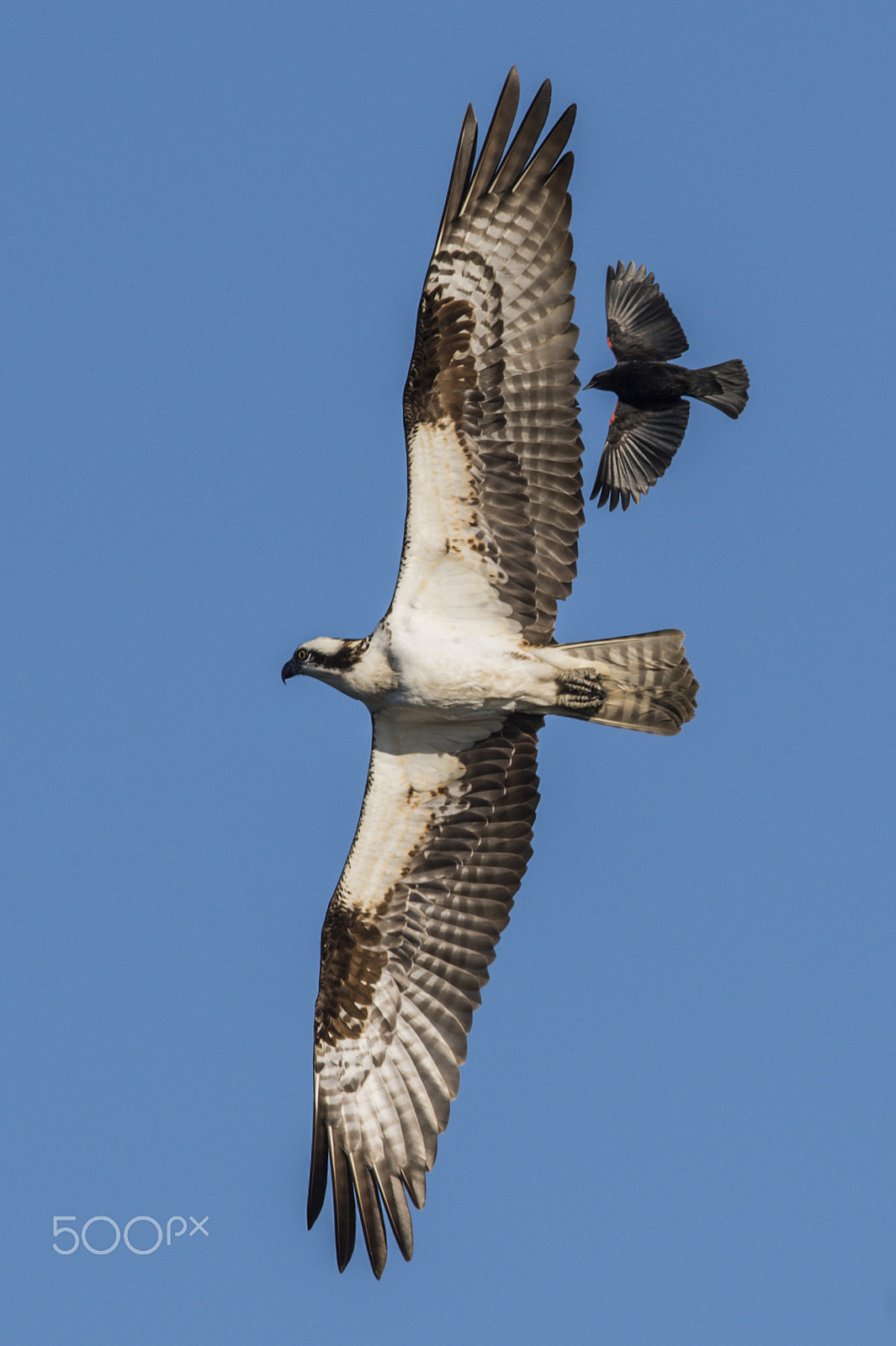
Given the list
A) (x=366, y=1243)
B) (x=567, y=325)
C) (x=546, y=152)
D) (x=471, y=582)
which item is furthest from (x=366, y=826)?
(x=546, y=152)

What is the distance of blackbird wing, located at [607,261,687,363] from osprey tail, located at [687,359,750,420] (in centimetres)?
69

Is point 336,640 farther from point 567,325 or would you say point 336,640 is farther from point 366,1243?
point 366,1243

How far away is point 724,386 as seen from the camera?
15742 millimetres

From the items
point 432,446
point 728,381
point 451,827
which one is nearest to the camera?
point 432,446

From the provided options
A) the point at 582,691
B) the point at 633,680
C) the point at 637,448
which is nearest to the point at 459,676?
the point at 582,691

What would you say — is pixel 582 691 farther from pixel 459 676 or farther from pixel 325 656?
pixel 325 656

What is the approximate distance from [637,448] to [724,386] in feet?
2.95

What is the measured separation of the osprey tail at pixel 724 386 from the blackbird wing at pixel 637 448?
1.18 feet

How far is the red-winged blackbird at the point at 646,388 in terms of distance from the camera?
622 inches

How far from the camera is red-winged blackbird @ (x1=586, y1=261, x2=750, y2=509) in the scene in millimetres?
15797

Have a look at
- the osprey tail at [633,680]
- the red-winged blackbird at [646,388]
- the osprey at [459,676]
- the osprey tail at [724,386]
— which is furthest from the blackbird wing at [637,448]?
the osprey tail at [633,680]

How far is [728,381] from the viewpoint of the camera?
51.7ft

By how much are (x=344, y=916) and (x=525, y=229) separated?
4.66 metres

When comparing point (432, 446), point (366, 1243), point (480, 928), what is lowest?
point (366, 1243)
